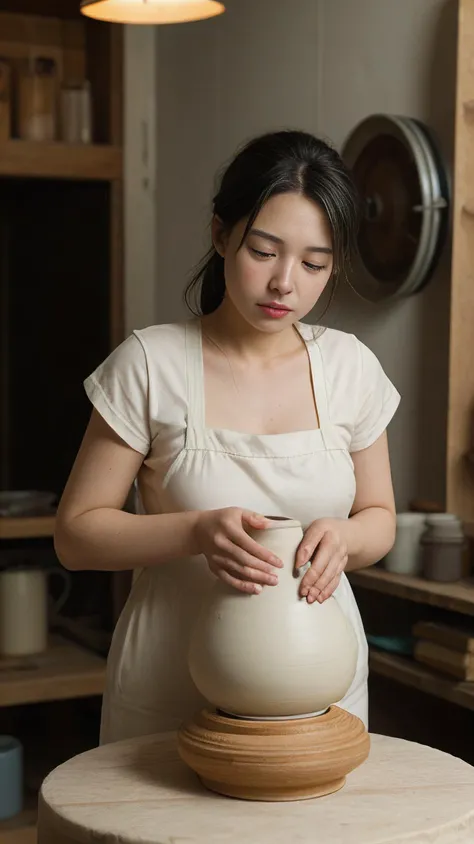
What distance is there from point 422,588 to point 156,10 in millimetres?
1254

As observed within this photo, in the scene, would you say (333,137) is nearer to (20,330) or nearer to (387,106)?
(387,106)

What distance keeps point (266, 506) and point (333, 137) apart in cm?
162

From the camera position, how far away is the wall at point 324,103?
8.41ft

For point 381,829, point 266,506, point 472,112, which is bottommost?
point 381,829

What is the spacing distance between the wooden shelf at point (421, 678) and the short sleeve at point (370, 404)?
2.30 ft

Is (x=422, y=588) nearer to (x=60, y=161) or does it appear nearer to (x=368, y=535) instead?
(x=368, y=535)

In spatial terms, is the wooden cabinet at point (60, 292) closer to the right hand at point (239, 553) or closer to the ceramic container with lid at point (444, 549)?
the ceramic container with lid at point (444, 549)

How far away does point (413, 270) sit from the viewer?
2.49 meters

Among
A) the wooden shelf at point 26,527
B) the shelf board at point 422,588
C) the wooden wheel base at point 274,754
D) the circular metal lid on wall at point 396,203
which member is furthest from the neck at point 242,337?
the wooden shelf at point 26,527

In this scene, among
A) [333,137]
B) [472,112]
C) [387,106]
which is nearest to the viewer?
[472,112]

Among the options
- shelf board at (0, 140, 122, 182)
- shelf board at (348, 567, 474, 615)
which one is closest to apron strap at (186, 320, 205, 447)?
shelf board at (348, 567, 474, 615)

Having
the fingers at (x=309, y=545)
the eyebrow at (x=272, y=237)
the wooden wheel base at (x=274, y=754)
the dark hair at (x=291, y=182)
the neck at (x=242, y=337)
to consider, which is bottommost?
the wooden wheel base at (x=274, y=754)

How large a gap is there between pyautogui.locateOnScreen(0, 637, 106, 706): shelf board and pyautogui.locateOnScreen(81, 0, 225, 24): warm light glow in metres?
1.79

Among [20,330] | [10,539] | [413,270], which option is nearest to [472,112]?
[413,270]
